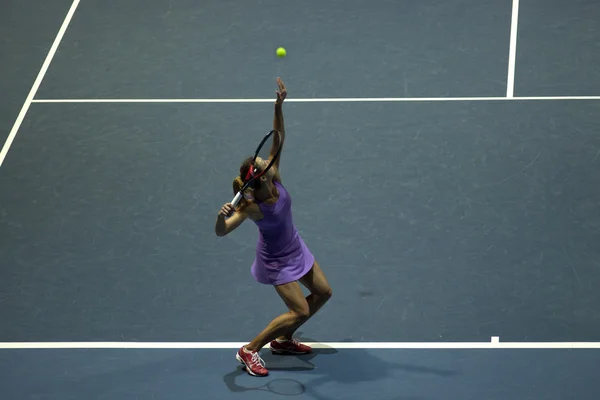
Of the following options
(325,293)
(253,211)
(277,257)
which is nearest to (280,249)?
(277,257)

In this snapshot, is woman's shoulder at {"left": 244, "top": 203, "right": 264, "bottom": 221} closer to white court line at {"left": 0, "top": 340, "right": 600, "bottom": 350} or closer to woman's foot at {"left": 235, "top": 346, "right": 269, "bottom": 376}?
woman's foot at {"left": 235, "top": 346, "right": 269, "bottom": 376}

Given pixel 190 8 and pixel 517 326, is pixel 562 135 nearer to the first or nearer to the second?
pixel 517 326

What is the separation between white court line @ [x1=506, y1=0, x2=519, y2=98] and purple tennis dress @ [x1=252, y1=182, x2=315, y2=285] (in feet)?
14.3

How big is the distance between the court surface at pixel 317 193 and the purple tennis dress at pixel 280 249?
0.83 m

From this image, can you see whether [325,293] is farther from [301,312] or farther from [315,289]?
[301,312]

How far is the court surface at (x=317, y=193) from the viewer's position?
9344mm

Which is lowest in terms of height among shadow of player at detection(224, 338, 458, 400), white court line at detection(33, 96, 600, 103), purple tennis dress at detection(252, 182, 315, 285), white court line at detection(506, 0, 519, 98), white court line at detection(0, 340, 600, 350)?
shadow of player at detection(224, 338, 458, 400)

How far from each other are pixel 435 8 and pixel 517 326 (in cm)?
534

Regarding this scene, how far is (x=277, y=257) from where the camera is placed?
29.5 feet

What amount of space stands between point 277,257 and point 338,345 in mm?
1058

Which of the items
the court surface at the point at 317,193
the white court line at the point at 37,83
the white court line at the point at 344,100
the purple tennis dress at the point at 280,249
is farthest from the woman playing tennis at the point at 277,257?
the white court line at the point at 37,83

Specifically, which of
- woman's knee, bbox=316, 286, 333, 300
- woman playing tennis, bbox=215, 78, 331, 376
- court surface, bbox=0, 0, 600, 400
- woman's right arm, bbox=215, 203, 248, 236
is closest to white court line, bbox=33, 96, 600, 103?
court surface, bbox=0, 0, 600, 400

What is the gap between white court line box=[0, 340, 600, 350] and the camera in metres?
9.39

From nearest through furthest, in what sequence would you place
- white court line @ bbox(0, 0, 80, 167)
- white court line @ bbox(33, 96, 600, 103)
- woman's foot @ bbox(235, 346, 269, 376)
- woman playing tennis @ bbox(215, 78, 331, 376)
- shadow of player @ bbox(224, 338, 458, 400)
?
1. woman playing tennis @ bbox(215, 78, 331, 376)
2. shadow of player @ bbox(224, 338, 458, 400)
3. woman's foot @ bbox(235, 346, 269, 376)
4. white court line @ bbox(0, 0, 80, 167)
5. white court line @ bbox(33, 96, 600, 103)
